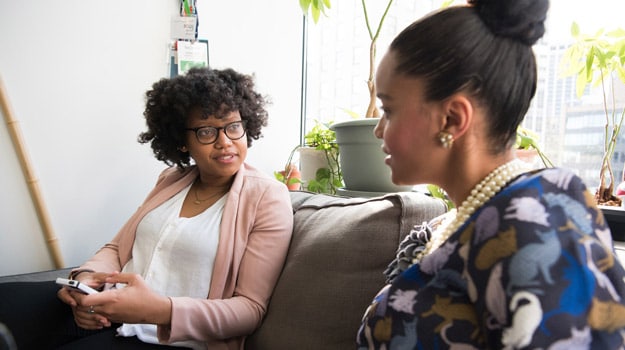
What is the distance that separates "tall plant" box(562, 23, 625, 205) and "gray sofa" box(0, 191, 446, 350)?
56 cm

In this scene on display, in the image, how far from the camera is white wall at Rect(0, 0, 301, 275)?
1.51 metres

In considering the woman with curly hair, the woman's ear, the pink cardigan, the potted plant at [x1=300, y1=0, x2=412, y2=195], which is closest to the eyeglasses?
the woman with curly hair

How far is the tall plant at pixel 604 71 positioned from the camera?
1.05 m

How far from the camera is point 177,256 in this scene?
3.48ft

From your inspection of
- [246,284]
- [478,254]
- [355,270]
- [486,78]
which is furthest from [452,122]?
[246,284]

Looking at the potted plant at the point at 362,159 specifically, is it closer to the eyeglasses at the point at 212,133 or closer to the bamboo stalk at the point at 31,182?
the eyeglasses at the point at 212,133

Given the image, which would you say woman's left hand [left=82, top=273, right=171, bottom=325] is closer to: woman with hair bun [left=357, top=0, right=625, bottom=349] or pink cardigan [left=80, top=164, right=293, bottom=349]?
pink cardigan [left=80, top=164, right=293, bottom=349]

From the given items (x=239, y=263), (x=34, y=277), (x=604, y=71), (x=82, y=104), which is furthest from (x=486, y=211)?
(x=82, y=104)

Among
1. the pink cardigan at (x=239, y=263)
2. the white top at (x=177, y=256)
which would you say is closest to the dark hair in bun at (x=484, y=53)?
the pink cardigan at (x=239, y=263)

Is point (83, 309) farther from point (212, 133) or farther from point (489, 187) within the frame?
point (489, 187)

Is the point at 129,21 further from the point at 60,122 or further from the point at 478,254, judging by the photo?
the point at 478,254

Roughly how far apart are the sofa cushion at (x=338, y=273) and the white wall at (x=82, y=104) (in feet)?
3.40

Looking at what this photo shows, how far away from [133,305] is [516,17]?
85 cm

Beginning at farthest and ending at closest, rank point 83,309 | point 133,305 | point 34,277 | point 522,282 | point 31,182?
1. point 31,182
2. point 34,277
3. point 83,309
4. point 133,305
5. point 522,282
